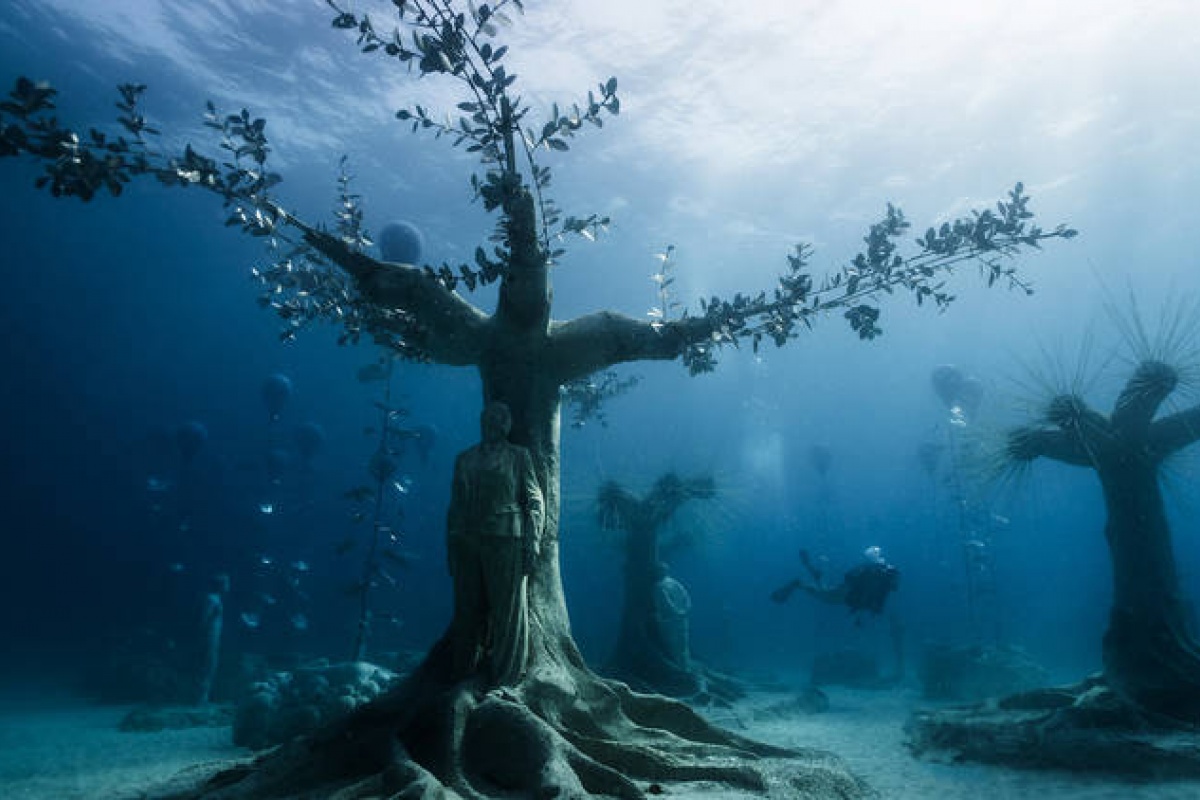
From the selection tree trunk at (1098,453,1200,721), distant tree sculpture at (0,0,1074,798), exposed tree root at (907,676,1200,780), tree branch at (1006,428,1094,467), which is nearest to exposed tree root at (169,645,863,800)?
distant tree sculpture at (0,0,1074,798)

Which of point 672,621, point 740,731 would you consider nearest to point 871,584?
point 740,731

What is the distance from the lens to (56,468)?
69.9 m

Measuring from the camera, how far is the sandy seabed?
589 cm

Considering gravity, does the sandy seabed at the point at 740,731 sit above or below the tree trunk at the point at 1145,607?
below

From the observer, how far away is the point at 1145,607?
8062mm

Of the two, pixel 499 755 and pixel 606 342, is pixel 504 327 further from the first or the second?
pixel 499 755

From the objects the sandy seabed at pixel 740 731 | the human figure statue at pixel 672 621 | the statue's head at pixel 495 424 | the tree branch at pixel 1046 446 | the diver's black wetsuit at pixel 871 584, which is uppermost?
the tree branch at pixel 1046 446

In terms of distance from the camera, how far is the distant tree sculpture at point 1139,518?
25.0ft

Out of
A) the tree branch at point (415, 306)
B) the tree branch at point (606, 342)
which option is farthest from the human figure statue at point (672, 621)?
the tree branch at point (415, 306)

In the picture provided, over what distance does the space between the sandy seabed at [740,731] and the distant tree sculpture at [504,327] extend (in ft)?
3.55

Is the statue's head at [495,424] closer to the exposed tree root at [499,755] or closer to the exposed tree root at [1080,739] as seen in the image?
the exposed tree root at [499,755]

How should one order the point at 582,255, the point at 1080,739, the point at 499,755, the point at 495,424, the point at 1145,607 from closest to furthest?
1. the point at 499,755
2. the point at 495,424
3. the point at 1080,739
4. the point at 1145,607
5. the point at 582,255

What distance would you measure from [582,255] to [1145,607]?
3243 cm

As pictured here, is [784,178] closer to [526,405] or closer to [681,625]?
[681,625]
